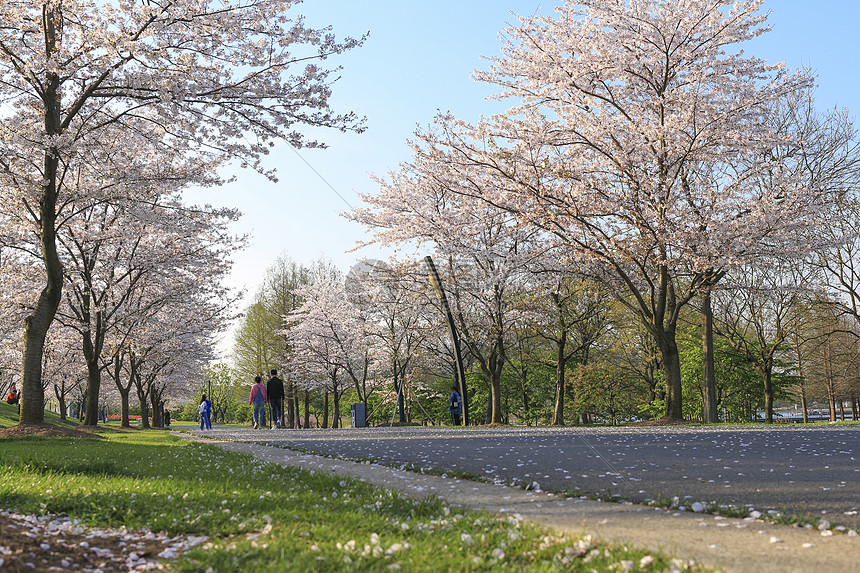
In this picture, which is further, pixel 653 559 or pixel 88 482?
pixel 88 482

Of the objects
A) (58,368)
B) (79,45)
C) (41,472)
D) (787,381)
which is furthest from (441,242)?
(58,368)

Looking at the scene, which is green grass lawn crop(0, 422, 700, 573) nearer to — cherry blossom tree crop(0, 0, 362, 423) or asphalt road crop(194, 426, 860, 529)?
asphalt road crop(194, 426, 860, 529)

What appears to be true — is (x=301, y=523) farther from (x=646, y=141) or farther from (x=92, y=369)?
(x=92, y=369)

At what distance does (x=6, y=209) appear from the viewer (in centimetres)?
1820

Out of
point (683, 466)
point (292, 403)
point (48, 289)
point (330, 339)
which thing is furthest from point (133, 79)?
point (292, 403)

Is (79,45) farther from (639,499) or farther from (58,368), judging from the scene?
(58,368)

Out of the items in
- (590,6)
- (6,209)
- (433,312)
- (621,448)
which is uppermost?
(590,6)

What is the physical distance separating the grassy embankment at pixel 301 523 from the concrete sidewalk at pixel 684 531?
11.5 inches

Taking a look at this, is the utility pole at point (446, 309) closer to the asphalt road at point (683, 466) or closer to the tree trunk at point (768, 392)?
the tree trunk at point (768, 392)

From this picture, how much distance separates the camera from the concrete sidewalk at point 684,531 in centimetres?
320

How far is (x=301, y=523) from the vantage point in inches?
165

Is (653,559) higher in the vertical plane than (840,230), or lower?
lower

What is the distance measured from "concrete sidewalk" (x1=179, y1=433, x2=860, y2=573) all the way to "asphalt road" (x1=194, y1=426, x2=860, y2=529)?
47cm

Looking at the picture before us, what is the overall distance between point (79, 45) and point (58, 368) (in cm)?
3415
